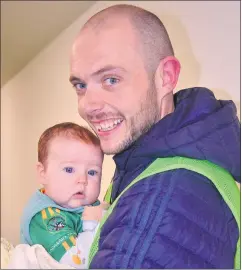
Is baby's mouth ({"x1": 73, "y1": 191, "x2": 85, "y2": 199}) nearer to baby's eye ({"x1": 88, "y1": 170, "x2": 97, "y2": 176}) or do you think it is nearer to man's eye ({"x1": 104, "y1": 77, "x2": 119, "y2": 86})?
baby's eye ({"x1": 88, "y1": 170, "x2": 97, "y2": 176})

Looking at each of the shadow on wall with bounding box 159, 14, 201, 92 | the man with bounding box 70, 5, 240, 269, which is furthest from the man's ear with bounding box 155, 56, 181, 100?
the shadow on wall with bounding box 159, 14, 201, 92

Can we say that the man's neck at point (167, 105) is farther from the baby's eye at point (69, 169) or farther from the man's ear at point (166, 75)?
the baby's eye at point (69, 169)

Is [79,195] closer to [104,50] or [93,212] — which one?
[93,212]

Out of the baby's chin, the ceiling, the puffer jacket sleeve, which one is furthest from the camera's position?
the ceiling

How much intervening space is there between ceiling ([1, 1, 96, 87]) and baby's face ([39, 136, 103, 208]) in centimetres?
23

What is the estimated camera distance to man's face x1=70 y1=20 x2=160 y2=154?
469 mm

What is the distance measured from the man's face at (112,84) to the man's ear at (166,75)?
0.02 meters

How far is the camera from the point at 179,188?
0.42 m

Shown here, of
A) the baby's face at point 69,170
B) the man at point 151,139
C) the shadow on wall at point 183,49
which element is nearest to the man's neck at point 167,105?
the man at point 151,139

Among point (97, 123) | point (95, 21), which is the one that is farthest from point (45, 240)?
point (95, 21)

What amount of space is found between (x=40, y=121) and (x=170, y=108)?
0.20m

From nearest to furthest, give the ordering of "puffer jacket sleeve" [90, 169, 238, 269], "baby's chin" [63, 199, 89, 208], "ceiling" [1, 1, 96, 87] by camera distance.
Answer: "puffer jacket sleeve" [90, 169, 238, 269] < "baby's chin" [63, 199, 89, 208] < "ceiling" [1, 1, 96, 87]

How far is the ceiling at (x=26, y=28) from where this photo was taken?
678 millimetres

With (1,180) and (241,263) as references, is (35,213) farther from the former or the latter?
(241,263)
